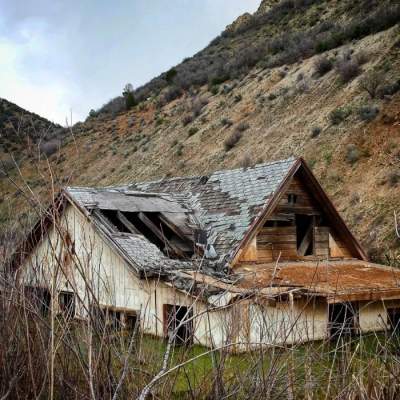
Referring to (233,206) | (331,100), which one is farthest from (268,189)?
(331,100)

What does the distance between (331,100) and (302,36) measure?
1384 centimetres

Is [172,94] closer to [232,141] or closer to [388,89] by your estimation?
[232,141]

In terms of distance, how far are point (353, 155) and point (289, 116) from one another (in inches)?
321

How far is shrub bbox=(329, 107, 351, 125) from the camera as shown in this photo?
25663mm

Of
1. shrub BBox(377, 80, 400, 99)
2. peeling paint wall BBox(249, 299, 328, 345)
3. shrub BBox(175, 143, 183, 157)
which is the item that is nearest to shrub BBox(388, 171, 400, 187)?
shrub BBox(377, 80, 400, 99)

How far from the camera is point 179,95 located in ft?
154

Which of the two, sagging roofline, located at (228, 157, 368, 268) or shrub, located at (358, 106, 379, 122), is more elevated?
shrub, located at (358, 106, 379, 122)

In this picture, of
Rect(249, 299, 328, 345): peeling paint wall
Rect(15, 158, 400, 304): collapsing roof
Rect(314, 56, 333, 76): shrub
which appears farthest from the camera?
Rect(314, 56, 333, 76): shrub

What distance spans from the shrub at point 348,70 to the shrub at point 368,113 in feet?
14.7

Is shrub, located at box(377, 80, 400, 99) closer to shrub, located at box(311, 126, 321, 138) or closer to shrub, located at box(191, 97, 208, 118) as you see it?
shrub, located at box(311, 126, 321, 138)

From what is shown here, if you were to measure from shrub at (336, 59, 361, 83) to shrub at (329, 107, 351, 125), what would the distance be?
11.3 feet

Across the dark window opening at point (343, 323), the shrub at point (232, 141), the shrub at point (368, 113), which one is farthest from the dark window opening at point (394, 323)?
the shrub at point (232, 141)

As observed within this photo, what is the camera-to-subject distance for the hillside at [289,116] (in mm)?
21609

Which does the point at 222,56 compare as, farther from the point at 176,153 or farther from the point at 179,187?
the point at 179,187
